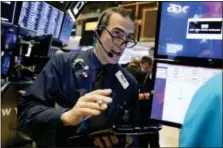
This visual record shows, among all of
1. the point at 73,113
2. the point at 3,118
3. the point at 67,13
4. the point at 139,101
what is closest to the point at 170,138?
the point at 67,13

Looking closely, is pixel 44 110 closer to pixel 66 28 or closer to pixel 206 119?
pixel 206 119

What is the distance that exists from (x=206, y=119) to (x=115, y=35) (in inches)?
46.2

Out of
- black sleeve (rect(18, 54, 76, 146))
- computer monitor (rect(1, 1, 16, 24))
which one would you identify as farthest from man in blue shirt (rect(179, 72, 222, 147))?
computer monitor (rect(1, 1, 16, 24))

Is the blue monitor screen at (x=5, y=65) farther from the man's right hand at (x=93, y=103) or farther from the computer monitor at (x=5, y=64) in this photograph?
the man's right hand at (x=93, y=103)

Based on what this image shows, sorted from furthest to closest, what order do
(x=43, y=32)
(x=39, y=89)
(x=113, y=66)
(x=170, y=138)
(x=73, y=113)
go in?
(x=170, y=138) → (x=43, y=32) → (x=113, y=66) → (x=39, y=89) → (x=73, y=113)

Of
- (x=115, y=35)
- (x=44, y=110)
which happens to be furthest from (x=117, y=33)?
(x=44, y=110)

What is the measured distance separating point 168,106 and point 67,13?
3.44 meters

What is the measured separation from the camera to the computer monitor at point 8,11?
349cm

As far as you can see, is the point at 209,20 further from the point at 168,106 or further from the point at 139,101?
the point at 139,101

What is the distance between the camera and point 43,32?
4242 millimetres

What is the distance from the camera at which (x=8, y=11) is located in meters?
3.55

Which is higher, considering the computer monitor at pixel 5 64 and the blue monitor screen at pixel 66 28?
the blue monitor screen at pixel 66 28

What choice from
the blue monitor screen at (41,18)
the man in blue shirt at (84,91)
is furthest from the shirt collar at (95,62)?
the blue monitor screen at (41,18)

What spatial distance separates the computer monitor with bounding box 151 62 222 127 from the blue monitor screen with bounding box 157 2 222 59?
0.20 feet
